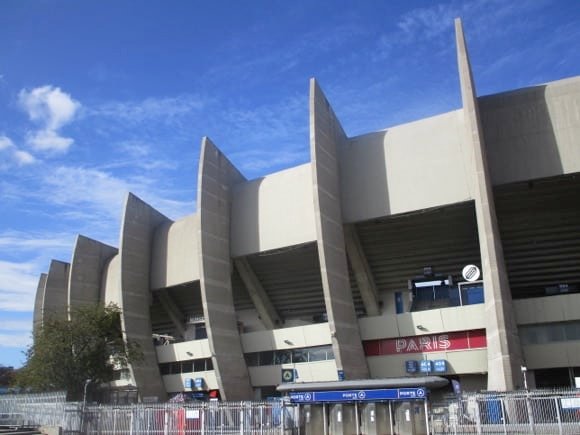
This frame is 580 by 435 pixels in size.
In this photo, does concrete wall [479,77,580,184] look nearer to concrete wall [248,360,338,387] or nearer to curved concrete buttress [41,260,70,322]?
concrete wall [248,360,338,387]

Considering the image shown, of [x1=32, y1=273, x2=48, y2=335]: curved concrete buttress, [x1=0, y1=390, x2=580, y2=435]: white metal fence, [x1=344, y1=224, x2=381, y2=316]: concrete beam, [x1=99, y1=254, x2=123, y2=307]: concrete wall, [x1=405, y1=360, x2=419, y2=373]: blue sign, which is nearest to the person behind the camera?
[x1=0, y1=390, x2=580, y2=435]: white metal fence

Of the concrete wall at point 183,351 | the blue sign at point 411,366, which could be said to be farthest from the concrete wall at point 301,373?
the blue sign at point 411,366

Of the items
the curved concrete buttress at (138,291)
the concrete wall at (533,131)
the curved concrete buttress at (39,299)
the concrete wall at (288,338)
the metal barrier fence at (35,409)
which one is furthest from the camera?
the curved concrete buttress at (39,299)

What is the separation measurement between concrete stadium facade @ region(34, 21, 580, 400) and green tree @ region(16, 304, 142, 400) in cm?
479

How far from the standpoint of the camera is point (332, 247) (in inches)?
1468

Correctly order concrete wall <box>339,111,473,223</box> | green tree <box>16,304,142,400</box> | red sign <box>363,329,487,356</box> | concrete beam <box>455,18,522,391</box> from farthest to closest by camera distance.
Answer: green tree <box>16,304,142,400</box>, concrete wall <box>339,111,473,223</box>, red sign <box>363,329,487,356</box>, concrete beam <box>455,18,522,391</box>

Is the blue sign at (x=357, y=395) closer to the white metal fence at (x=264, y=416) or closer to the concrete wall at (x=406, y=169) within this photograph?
the white metal fence at (x=264, y=416)

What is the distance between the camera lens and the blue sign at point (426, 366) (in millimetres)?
36875

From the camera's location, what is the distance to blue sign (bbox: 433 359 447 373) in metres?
36.4

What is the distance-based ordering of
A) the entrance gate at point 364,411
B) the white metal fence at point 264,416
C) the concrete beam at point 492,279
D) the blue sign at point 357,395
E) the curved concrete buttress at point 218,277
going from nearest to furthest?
the white metal fence at point 264,416
the blue sign at point 357,395
the entrance gate at point 364,411
the concrete beam at point 492,279
the curved concrete buttress at point 218,277

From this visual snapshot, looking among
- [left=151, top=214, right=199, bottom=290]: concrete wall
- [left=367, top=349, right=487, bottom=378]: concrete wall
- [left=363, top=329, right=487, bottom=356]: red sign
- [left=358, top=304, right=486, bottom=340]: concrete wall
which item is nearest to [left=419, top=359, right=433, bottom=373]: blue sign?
[left=367, top=349, right=487, bottom=378]: concrete wall

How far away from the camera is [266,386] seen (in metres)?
44.0

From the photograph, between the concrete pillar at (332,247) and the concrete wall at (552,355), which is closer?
the concrete wall at (552,355)

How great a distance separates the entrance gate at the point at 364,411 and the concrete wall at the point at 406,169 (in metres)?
17.5
